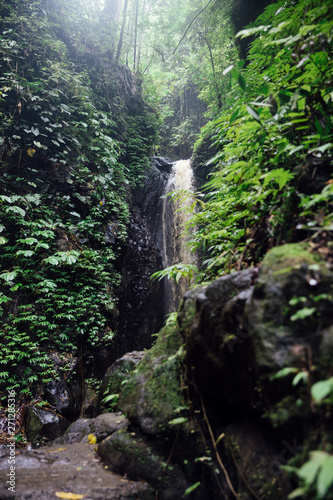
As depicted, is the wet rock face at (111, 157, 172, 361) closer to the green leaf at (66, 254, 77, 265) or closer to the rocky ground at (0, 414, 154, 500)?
the green leaf at (66, 254, 77, 265)

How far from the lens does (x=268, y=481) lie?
1556mm

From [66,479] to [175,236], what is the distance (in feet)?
28.1

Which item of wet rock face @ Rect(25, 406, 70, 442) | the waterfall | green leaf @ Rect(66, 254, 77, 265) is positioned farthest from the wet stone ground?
the waterfall

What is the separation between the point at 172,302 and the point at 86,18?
10269 mm

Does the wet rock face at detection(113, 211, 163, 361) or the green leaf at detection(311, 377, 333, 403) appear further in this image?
the wet rock face at detection(113, 211, 163, 361)

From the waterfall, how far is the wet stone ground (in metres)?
7.20

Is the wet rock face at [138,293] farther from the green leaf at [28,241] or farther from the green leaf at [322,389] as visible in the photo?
the green leaf at [322,389]

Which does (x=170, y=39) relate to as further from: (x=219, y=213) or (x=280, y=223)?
(x=280, y=223)

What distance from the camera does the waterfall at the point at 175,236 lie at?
982 cm

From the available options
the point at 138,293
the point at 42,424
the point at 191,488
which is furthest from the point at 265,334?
the point at 138,293

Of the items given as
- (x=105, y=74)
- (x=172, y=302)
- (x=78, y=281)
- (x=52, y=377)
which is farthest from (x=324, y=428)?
(x=105, y=74)

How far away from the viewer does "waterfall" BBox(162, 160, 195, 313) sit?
982cm

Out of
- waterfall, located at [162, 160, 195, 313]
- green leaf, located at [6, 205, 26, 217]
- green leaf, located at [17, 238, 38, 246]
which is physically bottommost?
green leaf, located at [17, 238, 38, 246]

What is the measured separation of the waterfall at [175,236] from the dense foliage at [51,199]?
2.97 metres
